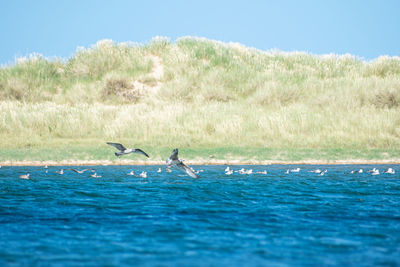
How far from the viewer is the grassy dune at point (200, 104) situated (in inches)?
984

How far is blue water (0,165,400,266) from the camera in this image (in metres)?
8.41

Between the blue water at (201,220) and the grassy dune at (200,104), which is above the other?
the grassy dune at (200,104)

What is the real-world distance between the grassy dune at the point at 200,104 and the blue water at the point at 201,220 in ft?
21.9

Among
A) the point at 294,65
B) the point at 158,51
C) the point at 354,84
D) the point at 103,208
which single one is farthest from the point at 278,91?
the point at 103,208

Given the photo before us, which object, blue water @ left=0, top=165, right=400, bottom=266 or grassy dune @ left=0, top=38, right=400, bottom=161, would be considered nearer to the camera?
blue water @ left=0, top=165, right=400, bottom=266

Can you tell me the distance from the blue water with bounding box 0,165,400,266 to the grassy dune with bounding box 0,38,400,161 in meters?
6.69

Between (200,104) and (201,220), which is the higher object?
Answer: (200,104)

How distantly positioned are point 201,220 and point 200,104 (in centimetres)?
2230

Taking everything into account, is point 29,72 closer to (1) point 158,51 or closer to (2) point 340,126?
(1) point 158,51

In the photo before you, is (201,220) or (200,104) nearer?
(201,220)

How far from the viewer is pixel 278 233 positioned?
992cm

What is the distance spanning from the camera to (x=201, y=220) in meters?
11.2

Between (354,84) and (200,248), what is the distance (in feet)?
86.6

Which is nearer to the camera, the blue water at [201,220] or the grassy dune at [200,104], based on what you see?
the blue water at [201,220]
